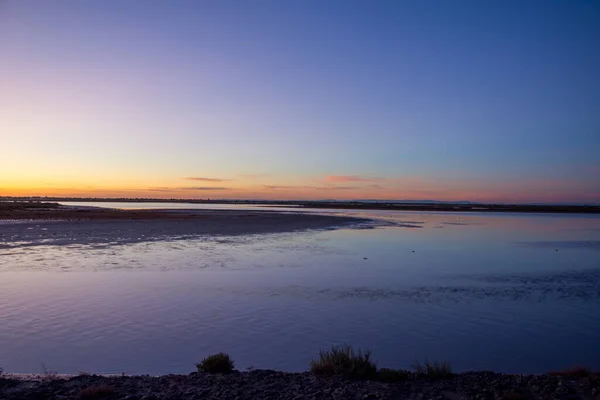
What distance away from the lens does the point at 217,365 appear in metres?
7.86

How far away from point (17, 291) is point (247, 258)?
400 inches

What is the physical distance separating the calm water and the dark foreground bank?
962mm

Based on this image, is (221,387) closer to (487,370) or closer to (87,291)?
(487,370)

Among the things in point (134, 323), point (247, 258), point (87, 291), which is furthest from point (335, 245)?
point (134, 323)

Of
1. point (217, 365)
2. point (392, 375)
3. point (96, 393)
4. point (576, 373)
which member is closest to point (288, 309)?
point (217, 365)

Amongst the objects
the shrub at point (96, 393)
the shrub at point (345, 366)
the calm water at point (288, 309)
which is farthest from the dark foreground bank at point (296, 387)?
the calm water at point (288, 309)

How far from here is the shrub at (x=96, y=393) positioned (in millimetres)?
6570

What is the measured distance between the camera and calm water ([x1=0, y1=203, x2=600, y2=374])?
29.6ft

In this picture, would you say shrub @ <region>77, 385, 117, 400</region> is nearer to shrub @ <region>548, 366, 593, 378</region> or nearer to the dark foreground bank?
the dark foreground bank

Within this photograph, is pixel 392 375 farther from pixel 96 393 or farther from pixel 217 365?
pixel 96 393

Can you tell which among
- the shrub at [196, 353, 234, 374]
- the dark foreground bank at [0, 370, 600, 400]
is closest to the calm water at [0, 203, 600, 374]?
the shrub at [196, 353, 234, 374]

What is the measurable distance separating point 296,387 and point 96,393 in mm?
2927

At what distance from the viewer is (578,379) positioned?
733 cm

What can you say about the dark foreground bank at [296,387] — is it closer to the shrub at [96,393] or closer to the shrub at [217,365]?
the shrub at [96,393]
